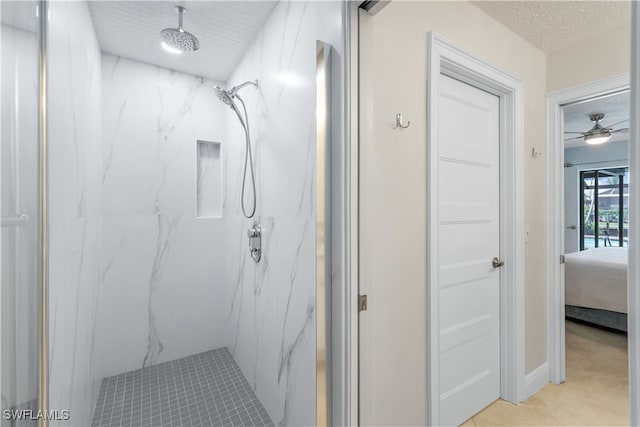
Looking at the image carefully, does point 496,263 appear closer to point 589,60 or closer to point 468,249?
point 468,249

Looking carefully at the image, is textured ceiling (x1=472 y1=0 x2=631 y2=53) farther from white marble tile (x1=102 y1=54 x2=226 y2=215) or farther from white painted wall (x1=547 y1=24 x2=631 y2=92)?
white marble tile (x1=102 y1=54 x2=226 y2=215)

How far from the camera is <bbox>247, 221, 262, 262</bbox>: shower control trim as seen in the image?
71.3 inches

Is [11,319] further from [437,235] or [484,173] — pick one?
[484,173]

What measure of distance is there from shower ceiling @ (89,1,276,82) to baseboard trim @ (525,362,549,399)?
291 centimetres

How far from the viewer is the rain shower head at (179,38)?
162 centimetres

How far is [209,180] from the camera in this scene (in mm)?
2578

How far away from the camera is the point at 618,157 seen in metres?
2.96

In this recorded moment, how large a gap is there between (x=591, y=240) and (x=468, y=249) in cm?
314

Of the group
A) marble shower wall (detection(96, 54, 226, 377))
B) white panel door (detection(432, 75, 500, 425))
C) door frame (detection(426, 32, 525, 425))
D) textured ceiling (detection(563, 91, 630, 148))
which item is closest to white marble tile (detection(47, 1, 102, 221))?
marble shower wall (detection(96, 54, 226, 377))

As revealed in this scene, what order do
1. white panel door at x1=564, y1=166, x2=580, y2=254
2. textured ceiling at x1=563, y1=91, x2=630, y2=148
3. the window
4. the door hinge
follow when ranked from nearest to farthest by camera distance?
1. the door hinge
2. textured ceiling at x1=563, y1=91, x2=630, y2=148
3. the window
4. white panel door at x1=564, y1=166, x2=580, y2=254

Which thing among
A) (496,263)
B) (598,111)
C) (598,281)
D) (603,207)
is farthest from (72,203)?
(603,207)

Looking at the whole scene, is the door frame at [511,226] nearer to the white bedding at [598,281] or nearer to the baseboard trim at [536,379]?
the baseboard trim at [536,379]

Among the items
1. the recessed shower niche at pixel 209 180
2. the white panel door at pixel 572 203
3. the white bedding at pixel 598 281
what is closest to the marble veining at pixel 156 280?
the recessed shower niche at pixel 209 180

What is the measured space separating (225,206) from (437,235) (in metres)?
1.88
